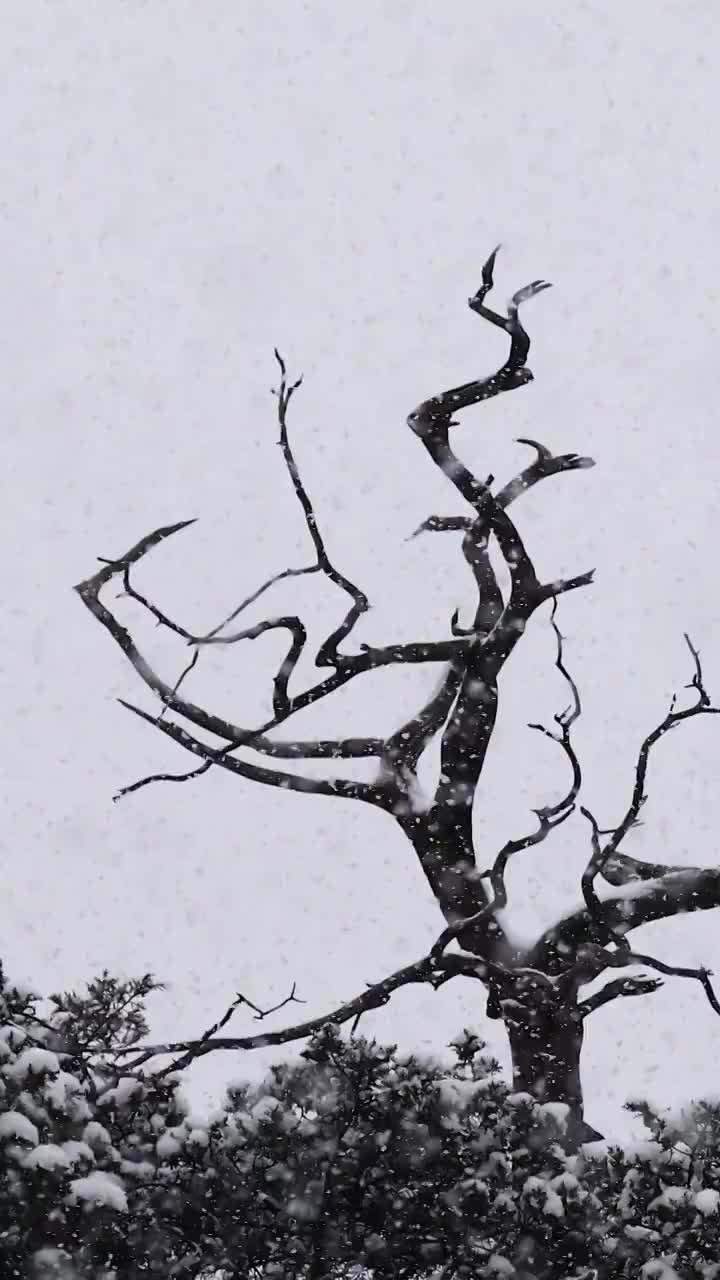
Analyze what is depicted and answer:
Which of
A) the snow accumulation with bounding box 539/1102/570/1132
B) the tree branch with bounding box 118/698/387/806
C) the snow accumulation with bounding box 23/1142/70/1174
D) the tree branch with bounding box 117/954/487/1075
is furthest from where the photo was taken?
the tree branch with bounding box 118/698/387/806

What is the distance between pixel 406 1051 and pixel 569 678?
2294 mm

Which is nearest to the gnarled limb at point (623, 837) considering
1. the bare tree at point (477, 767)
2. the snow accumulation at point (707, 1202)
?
the bare tree at point (477, 767)

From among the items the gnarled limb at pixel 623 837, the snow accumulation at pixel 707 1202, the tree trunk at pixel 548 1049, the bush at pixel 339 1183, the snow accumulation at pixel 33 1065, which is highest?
the gnarled limb at pixel 623 837

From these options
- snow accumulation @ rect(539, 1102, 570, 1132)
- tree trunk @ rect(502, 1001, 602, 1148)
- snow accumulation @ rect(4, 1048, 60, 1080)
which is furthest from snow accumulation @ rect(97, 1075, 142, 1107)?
tree trunk @ rect(502, 1001, 602, 1148)

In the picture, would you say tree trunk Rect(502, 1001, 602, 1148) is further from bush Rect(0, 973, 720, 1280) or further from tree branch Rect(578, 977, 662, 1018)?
bush Rect(0, 973, 720, 1280)

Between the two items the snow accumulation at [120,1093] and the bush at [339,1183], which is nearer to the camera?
the bush at [339,1183]

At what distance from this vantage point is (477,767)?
6.25m

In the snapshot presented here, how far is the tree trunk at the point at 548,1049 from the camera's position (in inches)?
224

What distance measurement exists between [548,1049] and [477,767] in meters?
1.35

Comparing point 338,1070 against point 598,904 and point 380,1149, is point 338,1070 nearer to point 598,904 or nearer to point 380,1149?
point 380,1149

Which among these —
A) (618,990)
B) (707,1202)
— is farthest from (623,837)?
(707,1202)

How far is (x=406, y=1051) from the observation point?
4.71m

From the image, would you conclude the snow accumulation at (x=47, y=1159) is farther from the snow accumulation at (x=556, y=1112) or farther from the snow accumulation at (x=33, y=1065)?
the snow accumulation at (x=556, y=1112)

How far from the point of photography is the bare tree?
560 centimetres
